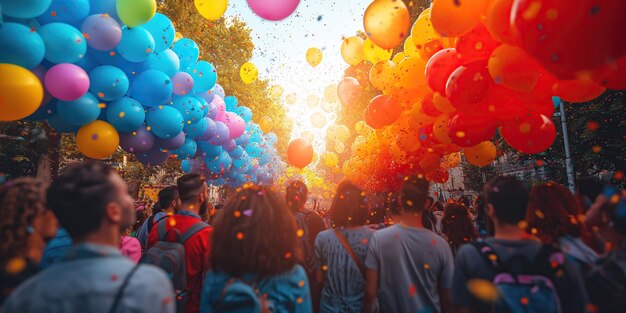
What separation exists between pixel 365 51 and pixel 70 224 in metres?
4.48

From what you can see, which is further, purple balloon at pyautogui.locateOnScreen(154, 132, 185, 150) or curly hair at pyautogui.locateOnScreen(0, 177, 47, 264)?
purple balloon at pyautogui.locateOnScreen(154, 132, 185, 150)

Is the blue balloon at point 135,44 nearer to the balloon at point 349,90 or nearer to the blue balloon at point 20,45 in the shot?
the blue balloon at point 20,45

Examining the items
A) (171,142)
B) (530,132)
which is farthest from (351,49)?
(171,142)

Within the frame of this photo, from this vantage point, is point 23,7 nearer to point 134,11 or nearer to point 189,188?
point 134,11

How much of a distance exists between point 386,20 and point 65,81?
3299 mm

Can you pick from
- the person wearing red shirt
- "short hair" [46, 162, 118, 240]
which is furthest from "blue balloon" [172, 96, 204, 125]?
"short hair" [46, 162, 118, 240]

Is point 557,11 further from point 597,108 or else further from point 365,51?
point 597,108

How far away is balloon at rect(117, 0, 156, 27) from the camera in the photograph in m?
3.95

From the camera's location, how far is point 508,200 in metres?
2.12

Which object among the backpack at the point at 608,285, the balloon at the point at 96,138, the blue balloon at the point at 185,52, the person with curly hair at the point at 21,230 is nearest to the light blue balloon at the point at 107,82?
the balloon at the point at 96,138

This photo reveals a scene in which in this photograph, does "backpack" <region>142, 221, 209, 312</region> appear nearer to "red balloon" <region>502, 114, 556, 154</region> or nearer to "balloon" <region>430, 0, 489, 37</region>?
"balloon" <region>430, 0, 489, 37</region>

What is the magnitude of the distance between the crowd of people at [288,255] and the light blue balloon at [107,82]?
1.72 meters

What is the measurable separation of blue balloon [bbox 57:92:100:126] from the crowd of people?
Result: 5.55 feet

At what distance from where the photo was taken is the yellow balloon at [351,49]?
207 inches
